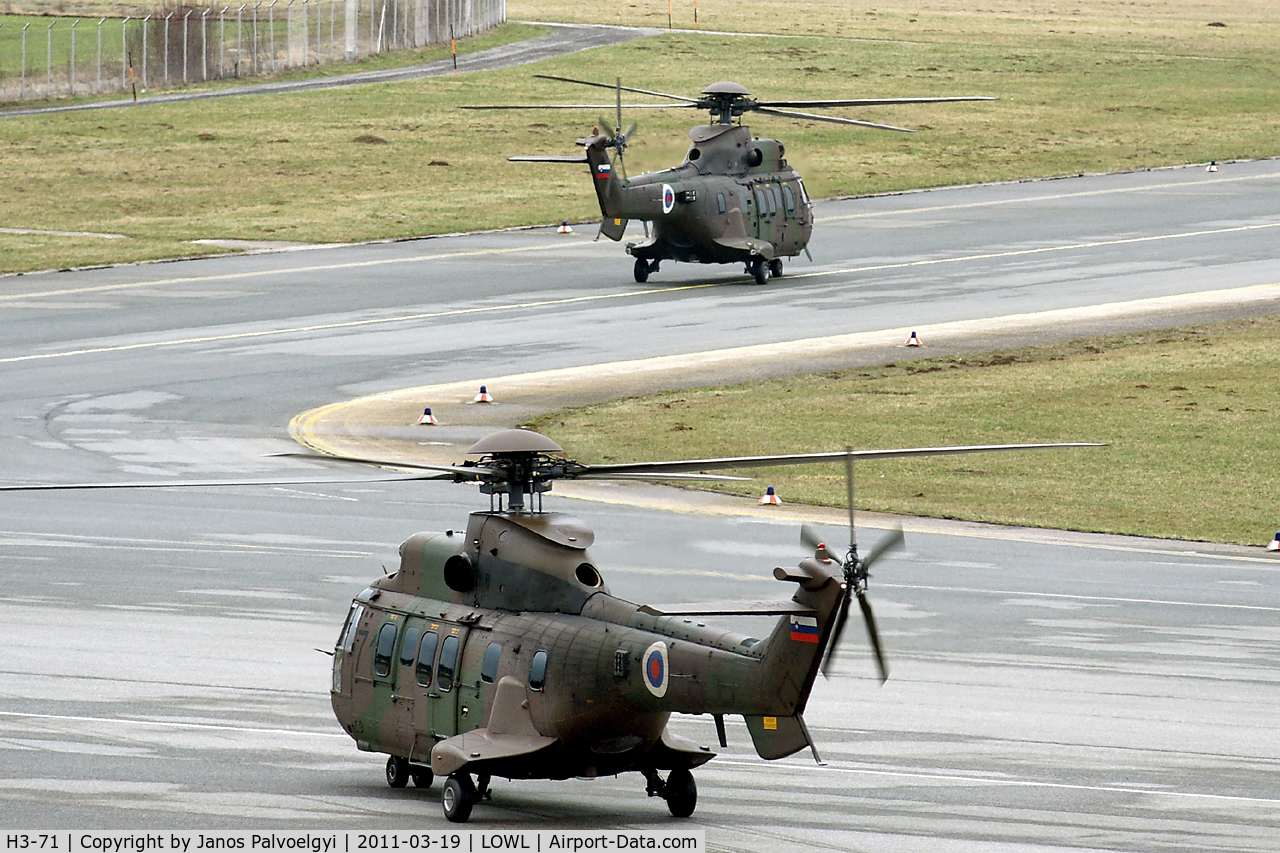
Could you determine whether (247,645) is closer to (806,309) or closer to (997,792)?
(997,792)

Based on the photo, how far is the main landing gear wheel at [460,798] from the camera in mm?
17594

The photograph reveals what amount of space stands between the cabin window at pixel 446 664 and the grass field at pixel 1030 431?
1738 centimetres

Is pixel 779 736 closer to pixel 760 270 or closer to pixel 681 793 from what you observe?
pixel 681 793

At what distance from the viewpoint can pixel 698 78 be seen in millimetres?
96750

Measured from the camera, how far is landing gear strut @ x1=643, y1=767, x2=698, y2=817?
59.0 feet

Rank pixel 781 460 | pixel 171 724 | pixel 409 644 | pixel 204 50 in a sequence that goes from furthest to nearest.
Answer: pixel 204 50 < pixel 171 724 < pixel 409 644 < pixel 781 460

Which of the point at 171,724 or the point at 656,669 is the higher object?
the point at 656,669

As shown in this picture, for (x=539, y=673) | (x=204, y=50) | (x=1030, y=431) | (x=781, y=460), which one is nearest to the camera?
(x=781, y=460)

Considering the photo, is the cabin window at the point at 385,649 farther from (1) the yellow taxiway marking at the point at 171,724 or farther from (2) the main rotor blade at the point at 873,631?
(2) the main rotor blade at the point at 873,631

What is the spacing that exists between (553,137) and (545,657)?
68.7 meters

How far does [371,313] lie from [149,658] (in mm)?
29659

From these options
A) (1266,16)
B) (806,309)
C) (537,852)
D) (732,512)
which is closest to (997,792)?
(537,852)

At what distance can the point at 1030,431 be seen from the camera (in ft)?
130

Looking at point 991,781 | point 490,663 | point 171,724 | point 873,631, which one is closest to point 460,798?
point 490,663
